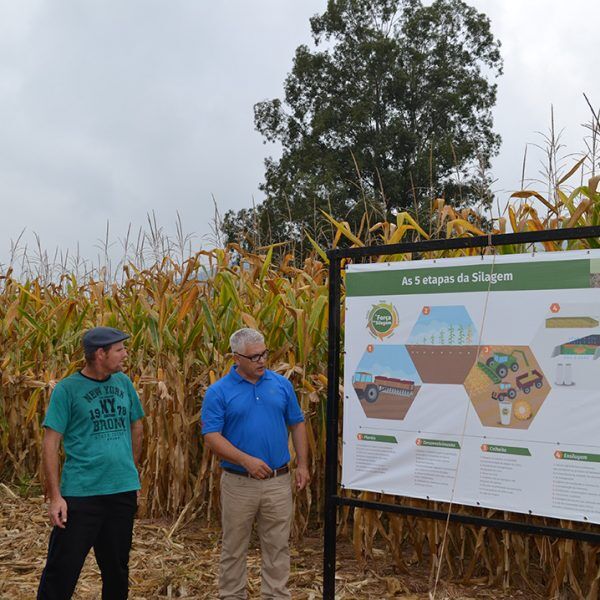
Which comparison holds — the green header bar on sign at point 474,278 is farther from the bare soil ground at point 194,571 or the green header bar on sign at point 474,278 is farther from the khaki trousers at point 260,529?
the bare soil ground at point 194,571

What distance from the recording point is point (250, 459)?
169 inches

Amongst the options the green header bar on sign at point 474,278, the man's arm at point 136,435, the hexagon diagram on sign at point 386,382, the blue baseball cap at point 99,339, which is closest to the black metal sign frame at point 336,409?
the green header bar on sign at point 474,278

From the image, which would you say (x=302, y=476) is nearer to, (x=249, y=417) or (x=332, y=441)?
(x=332, y=441)

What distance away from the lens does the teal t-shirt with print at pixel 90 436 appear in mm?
4027

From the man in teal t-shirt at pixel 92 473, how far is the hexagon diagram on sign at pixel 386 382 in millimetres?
1353

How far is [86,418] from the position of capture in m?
4.08

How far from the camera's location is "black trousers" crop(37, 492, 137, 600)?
13.1ft

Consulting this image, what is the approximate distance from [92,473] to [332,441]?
1393 mm

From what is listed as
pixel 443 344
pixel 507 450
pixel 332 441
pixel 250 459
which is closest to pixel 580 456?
pixel 507 450

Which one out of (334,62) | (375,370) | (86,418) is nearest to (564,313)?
(375,370)

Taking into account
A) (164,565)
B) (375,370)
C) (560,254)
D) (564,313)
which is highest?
(560,254)

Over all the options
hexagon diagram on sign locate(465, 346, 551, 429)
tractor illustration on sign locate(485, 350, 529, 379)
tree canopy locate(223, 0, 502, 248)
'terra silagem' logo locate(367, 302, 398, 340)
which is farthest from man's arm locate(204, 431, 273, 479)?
tree canopy locate(223, 0, 502, 248)

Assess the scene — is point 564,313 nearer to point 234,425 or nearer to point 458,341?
point 458,341

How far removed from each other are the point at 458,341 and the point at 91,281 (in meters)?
5.11
